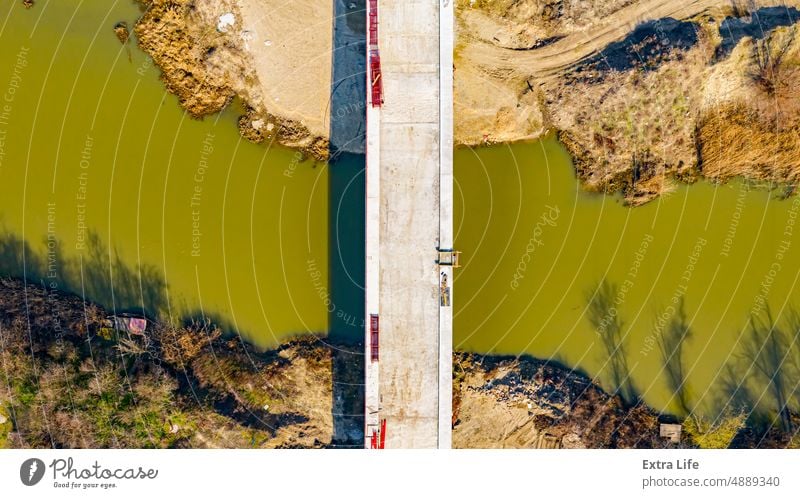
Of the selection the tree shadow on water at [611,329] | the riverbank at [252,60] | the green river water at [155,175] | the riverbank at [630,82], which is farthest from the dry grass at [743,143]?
the green river water at [155,175]

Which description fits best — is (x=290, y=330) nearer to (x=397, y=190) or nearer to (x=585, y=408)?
(x=397, y=190)

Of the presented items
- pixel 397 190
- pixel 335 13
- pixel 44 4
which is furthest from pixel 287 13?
pixel 44 4

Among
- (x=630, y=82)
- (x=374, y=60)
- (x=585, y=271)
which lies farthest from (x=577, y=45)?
(x=585, y=271)

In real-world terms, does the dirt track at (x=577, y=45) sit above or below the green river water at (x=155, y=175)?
above

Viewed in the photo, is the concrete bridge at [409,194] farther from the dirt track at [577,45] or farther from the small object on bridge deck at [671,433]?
the small object on bridge deck at [671,433]

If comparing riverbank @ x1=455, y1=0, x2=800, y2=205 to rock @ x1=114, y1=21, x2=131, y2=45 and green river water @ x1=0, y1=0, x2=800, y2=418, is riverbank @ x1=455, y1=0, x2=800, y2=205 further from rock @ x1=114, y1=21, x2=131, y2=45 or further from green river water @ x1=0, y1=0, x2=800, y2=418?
rock @ x1=114, y1=21, x2=131, y2=45

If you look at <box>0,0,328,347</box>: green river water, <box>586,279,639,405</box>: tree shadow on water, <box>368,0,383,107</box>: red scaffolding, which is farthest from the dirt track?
<box>586,279,639,405</box>: tree shadow on water
